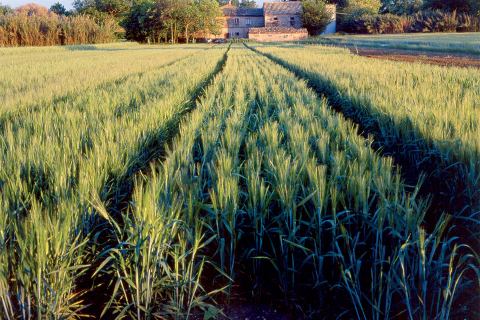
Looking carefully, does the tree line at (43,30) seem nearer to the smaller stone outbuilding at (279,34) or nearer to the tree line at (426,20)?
the smaller stone outbuilding at (279,34)

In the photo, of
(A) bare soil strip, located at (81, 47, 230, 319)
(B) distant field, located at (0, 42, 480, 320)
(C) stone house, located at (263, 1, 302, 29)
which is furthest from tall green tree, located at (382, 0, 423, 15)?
(B) distant field, located at (0, 42, 480, 320)

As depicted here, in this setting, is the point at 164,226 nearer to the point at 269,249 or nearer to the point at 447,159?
the point at 269,249

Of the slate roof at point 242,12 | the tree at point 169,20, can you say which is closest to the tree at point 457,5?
the tree at point 169,20

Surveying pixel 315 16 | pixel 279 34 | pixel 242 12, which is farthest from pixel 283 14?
pixel 279 34

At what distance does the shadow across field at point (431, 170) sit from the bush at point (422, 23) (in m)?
35.9

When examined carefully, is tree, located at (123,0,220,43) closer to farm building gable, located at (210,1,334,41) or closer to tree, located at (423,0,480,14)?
farm building gable, located at (210,1,334,41)

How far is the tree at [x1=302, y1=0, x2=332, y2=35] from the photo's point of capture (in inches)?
2050

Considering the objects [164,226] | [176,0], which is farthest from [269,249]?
[176,0]

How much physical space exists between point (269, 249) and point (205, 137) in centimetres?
133

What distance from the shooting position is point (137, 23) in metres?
47.2

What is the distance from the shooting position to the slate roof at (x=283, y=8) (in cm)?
5859

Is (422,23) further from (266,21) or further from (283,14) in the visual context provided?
(266,21)

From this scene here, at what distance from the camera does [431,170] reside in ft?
8.82

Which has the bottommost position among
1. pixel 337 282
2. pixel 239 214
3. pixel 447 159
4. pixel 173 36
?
pixel 337 282
